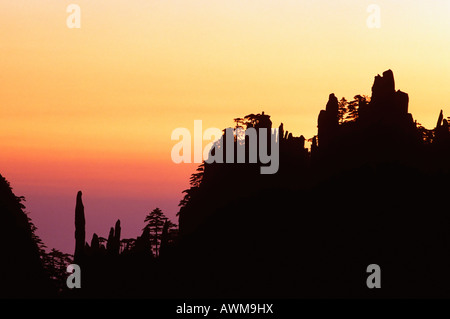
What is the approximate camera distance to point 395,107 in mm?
110375

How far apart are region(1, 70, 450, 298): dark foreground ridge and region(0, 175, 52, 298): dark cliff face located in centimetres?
187

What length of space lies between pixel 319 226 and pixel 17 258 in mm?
33623

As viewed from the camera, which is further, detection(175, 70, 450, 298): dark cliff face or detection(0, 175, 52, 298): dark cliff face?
detection(0, 175, 52, 298): dark cliff face

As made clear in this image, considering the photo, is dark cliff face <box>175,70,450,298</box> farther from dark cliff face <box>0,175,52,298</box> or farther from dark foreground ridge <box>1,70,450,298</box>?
dark cliff face <box>0,175,52,298</box>

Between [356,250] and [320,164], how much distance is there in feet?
34.2

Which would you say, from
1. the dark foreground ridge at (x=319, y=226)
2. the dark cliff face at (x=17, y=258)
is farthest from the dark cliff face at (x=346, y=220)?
the dark cliff face at (x=17, y=258)

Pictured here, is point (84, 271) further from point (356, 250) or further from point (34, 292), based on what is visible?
point (356, 250)

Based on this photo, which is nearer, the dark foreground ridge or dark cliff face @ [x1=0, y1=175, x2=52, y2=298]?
the dark foreground ridge

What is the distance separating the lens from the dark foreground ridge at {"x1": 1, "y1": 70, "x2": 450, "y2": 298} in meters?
110

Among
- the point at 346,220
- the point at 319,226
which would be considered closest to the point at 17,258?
the point at 319,226

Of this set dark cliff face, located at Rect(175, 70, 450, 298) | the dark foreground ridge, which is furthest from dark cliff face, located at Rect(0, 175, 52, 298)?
dark cliff face, located at Rect(175, 70, 450, 298)

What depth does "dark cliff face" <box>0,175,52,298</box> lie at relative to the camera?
381ft

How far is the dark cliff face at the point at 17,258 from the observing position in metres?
116

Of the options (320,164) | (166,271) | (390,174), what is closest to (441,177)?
(390,174)
